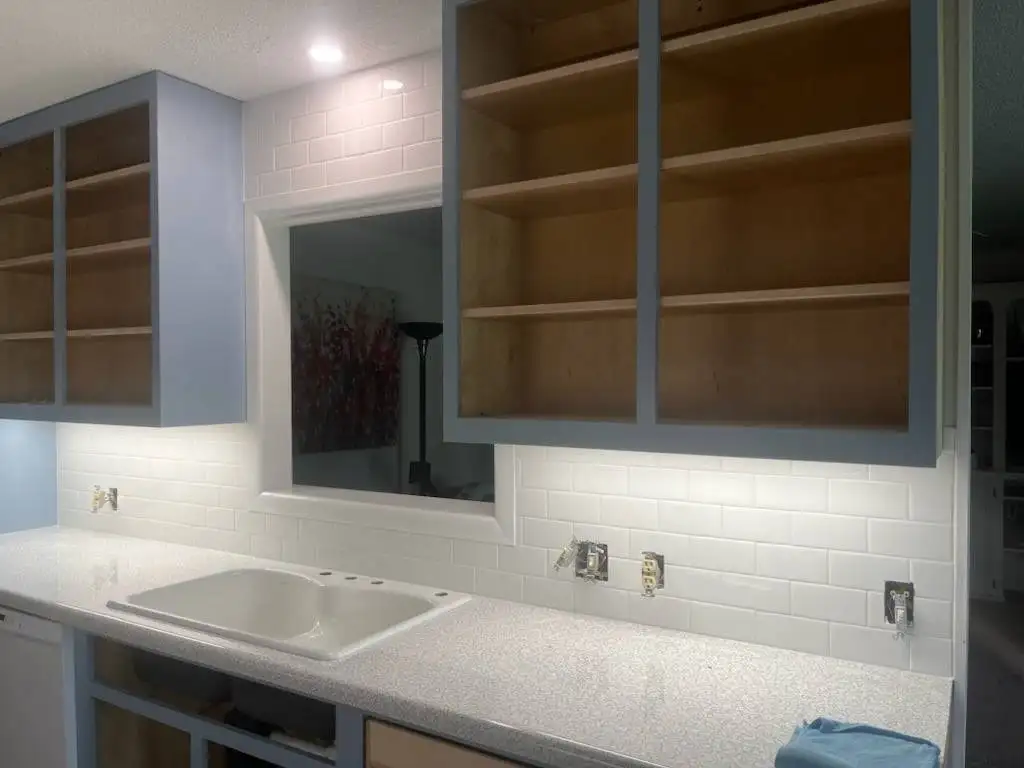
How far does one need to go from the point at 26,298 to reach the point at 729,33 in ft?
9.98

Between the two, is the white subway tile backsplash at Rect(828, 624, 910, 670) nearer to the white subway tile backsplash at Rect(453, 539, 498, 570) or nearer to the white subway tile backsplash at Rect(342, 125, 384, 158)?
the white subway tile backsplash at Rect(453, 539, 498, 570)

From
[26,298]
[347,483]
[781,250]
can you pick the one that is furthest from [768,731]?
[26,298]

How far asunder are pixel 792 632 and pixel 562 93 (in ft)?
4.75

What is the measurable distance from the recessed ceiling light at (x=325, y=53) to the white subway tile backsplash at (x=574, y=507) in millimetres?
1473

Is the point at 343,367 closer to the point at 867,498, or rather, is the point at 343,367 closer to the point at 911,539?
the point at 867,498

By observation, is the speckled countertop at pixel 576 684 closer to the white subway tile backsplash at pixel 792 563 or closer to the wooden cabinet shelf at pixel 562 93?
the white subway tile backsplash at pixel 792 563

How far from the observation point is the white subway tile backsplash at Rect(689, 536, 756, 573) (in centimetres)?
193

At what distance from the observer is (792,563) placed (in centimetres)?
188

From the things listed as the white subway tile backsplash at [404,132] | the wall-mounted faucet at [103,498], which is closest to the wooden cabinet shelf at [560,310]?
the white subway tile backsplash at [404,132]

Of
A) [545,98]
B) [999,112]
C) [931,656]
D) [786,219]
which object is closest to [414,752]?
[931,656]

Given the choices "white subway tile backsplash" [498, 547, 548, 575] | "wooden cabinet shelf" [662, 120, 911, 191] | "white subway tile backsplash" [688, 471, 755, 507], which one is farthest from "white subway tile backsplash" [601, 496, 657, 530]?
"wooden cabinet shelf" [662, 120, 911, 191]

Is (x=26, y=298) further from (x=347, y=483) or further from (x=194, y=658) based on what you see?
(x=194, y=658)

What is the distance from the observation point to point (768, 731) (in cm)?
144

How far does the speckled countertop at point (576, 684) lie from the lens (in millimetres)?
1438
